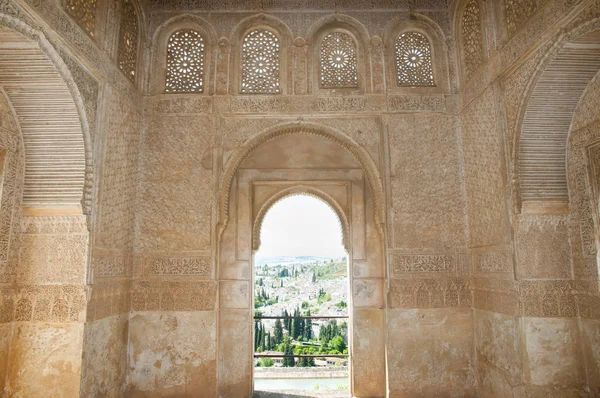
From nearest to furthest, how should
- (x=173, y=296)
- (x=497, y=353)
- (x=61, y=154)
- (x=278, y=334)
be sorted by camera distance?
(x=61, y=154)
(x=497, y=353)
(x=173, y=296)
(x=278, y=334)

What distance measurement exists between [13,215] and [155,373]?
2.48m

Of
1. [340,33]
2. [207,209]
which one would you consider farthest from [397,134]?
[207,209]

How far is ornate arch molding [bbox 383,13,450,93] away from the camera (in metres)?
6.14

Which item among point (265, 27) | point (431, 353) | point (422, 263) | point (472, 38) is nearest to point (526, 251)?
point (422, 263)

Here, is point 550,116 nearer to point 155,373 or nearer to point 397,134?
point 397,134

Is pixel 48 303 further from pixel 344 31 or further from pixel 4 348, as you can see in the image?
pixel 344 31

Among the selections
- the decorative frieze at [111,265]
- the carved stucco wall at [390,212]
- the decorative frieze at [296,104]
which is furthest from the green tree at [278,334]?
the decorative frieze at [296,104]

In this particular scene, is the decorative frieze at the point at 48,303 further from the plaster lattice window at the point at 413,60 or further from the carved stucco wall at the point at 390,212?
the plaster lattice window at the point at 413,60

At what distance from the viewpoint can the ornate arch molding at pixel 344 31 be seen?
617 cm

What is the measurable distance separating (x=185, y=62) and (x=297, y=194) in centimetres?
245

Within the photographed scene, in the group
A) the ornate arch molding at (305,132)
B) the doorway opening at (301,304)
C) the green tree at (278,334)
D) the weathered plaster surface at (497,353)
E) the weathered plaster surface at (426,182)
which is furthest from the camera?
the green tree at (278,334)

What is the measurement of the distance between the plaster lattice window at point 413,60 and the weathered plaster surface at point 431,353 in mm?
3080

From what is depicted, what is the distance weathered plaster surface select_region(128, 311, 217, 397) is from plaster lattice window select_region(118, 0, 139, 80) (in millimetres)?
3105

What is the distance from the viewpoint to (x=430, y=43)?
→ 6.33 m
